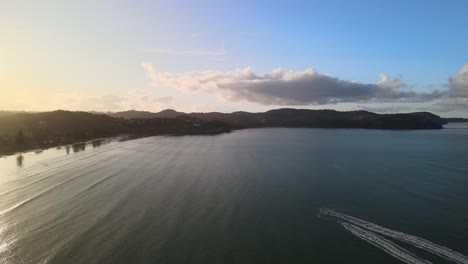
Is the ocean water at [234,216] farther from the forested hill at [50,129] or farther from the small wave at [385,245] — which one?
the forested hill at [50,129]

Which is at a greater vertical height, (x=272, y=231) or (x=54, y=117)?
(x=54, y=117)

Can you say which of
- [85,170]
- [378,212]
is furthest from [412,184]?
[85,170]

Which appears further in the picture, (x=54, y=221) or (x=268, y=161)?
(x=268, y=161)

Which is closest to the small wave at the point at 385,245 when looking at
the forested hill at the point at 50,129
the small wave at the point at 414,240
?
the small wave at the point at 414,240

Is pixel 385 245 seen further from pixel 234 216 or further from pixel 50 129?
pixel 50 129

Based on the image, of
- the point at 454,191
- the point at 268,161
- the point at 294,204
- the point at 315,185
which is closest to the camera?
the point at 294,204

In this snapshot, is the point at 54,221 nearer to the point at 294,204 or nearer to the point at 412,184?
the point at 294,204

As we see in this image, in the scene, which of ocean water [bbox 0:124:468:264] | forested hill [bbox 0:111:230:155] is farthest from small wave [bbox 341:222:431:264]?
forested hill [bbox 0:111:230:155]
